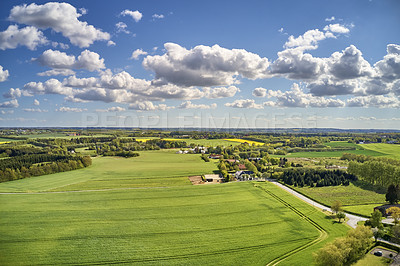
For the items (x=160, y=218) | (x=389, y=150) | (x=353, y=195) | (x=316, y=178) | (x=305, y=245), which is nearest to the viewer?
(x=305, y=245)

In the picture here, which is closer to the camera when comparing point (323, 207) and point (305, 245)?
point (305, 245)

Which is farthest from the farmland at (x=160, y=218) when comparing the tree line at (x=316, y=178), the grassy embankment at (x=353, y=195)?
the tree line at (x=316, y=178)

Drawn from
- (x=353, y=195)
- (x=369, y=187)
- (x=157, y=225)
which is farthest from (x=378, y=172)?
(x=157, y=225)

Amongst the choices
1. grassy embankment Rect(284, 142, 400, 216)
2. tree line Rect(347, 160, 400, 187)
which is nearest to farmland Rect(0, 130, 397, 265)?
grassy embankment Rect(284, 142, 400, 216)

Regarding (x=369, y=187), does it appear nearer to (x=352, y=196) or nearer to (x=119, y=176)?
(x=352, y=196)

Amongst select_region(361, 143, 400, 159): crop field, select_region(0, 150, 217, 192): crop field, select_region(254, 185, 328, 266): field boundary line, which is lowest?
select_region(254, 185, 328, 266): field boundary line

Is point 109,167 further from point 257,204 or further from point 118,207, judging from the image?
point 257,204

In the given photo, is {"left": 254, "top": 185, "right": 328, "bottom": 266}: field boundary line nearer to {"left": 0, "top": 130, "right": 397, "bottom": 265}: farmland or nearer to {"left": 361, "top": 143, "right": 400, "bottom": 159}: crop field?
{"left": 0, "top": 130, "right": 397, "bottom": 265}: farmland
